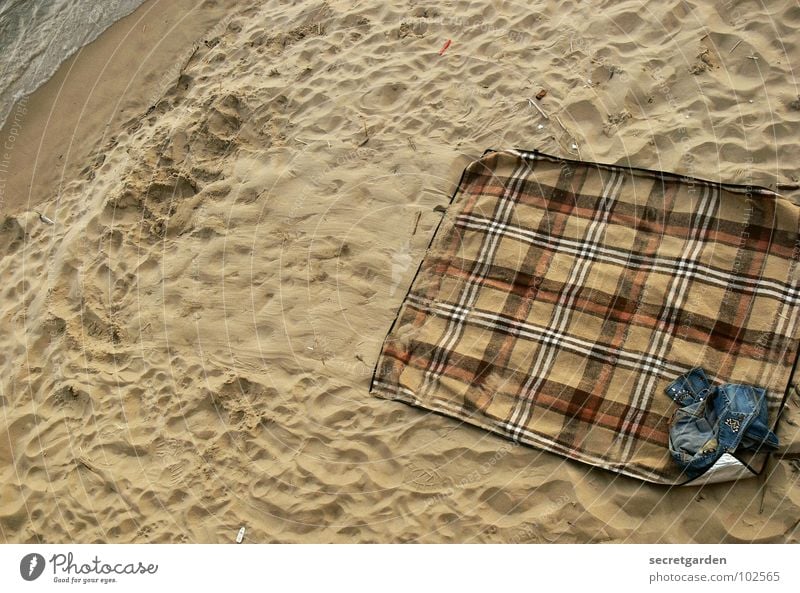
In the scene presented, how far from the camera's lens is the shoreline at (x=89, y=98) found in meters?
6.49

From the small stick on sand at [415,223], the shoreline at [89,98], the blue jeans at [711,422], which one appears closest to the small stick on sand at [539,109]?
the small stick on sand at [415,223]

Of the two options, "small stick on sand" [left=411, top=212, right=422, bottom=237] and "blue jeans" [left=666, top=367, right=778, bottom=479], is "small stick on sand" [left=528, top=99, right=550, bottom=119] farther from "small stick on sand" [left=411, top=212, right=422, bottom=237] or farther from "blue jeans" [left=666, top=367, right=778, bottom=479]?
"blue jeans" [left=666, top=367, right=778, bottom=479]

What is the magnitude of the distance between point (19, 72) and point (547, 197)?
5.79 m

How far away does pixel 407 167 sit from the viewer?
16.7 ft

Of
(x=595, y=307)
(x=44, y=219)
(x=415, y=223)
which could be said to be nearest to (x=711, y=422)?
(x=595, y=307)

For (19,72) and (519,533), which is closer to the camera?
(519,533)

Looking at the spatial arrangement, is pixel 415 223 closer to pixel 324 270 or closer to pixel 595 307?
pixel 324 270

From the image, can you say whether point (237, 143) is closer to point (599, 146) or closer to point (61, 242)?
point (61, 242)

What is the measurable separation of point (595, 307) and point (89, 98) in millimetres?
5247

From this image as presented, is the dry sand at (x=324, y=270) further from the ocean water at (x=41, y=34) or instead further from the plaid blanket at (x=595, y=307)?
the ocean water at (x=41, y=34)

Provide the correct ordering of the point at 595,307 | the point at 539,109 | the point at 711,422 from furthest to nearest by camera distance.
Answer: the point at 539,109, the point at 595,307, the point at 711,422

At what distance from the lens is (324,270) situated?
4.84 m

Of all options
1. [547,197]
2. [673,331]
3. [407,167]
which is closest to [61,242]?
[407,167]

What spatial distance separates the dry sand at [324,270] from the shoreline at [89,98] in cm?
16
